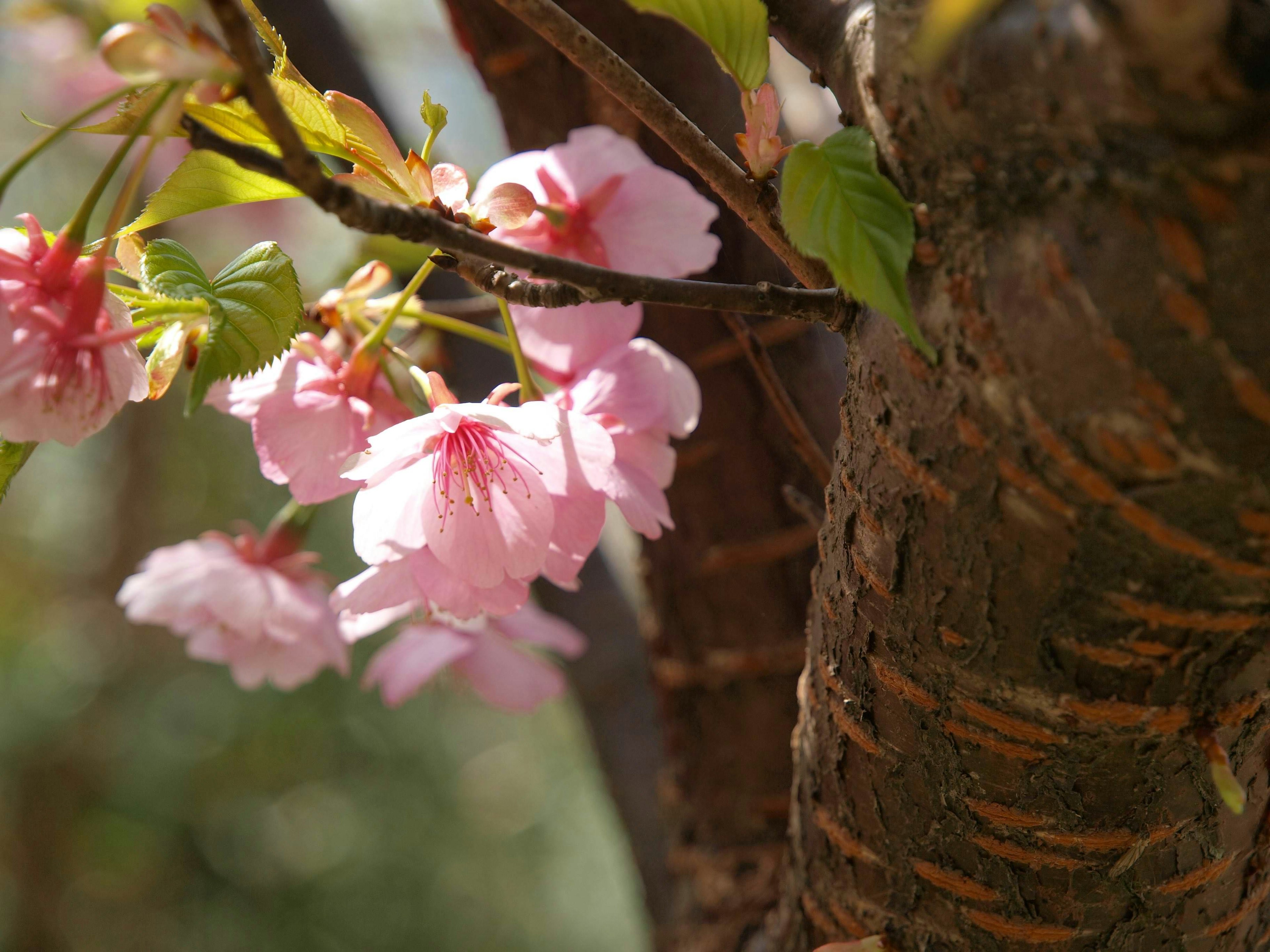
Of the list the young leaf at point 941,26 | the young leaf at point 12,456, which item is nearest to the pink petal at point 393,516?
the young leaf at point 12,456

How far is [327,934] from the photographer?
2.26 metres

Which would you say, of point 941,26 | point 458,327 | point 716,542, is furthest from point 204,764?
point 941,26

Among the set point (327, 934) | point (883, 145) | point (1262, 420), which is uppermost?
point (883, 145)

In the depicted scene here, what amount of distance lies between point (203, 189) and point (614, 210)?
0.55ft

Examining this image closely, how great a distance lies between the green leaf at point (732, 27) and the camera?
250mm

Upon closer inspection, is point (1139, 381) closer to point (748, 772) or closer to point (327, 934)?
Result: point (748, 772)

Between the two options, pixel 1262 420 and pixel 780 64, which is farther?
pixel 780 64

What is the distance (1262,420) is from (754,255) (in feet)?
1.03

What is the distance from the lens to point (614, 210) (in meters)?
0.39

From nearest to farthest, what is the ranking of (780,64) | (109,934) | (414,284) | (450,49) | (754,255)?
1. (414,284)
2. (754,255)
3. (780,64)
4. (450,49)
5. (109,934)

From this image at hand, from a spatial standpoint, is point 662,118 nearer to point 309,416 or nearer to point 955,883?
point 309,416

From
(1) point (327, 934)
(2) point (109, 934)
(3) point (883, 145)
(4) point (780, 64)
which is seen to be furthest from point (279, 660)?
(2) point (109, 934)

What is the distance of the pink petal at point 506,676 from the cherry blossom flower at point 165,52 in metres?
0.41

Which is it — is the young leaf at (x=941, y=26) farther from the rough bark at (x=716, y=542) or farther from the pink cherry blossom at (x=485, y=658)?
the pink cherry blossom at (x=485, y=658)
